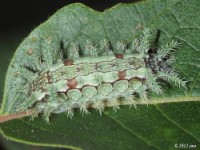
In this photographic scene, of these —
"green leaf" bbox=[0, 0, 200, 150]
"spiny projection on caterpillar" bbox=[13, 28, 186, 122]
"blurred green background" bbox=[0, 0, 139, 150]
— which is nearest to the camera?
"green leaf" bbox=[0, 0, 200, 150]

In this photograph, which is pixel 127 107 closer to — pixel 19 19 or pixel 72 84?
pixel 72 84

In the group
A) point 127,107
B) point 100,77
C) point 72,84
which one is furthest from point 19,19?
point 127,107

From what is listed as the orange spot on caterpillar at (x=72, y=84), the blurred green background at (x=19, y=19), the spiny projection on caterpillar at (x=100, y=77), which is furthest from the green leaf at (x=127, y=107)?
the blurred green background at (x=19, y=19)

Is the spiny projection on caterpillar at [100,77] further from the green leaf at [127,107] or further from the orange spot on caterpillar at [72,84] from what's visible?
the green leaf at [127,107]

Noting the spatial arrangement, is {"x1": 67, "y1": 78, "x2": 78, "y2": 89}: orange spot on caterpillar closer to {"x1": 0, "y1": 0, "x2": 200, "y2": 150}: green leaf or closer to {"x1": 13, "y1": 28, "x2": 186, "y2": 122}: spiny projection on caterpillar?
{"x1": 13, "y1": 28, "x2": 186, "y2": 122}: spiny projection on caterpillar

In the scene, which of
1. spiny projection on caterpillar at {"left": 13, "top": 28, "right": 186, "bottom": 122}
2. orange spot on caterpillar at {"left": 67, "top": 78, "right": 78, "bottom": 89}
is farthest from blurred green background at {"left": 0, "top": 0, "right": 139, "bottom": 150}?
orange spot on caterpillar at {"left": 67, "top": 78, "right": 78, "bottom": 89}
